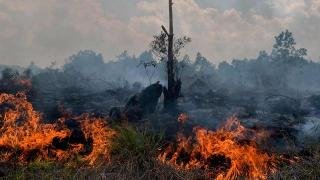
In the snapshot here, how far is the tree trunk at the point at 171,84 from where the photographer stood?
32.2 m

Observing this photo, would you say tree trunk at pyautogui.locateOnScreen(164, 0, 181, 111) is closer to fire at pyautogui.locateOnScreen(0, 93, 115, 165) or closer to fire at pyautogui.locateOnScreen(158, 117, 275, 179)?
fire at pyautogui.locateOnScreen(0, 93, 115, 165)

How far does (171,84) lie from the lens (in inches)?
1293

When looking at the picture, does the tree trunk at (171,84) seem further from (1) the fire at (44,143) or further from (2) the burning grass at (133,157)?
(2) the burning grass at (133,157)

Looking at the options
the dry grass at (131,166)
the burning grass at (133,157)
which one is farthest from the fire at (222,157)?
the dry grass at (131,166)

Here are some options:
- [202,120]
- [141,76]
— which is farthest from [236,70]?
[202,120]

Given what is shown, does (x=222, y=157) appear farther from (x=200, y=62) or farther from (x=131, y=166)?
(x=200, y=62)

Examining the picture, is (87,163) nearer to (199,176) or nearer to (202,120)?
(199,176)

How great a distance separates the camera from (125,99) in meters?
41.8

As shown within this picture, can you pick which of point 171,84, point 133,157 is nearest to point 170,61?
point 171,84

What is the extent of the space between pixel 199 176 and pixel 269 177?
225 cm

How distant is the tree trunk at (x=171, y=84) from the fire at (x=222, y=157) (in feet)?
48.0

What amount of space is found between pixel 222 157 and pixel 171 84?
18.2 meters

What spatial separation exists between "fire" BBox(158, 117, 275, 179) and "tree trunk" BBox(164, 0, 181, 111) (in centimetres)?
1464

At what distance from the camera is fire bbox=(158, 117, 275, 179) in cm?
1200
